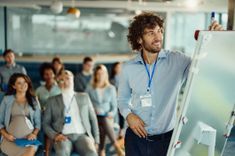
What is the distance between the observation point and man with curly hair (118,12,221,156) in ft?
8.18

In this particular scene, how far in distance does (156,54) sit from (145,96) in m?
0.28

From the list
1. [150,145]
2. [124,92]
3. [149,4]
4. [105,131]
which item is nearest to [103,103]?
[105,131]

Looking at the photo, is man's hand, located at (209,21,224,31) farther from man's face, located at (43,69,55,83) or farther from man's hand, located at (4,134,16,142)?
man's face, located at (43,69,55,83)

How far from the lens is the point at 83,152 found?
445 centimetres

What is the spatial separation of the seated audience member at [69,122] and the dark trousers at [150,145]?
191 cm

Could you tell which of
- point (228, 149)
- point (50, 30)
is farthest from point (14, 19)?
point (228, 149)

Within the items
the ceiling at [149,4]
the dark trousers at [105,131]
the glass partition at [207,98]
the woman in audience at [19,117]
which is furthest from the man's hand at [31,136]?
the ceiling at [149,4]

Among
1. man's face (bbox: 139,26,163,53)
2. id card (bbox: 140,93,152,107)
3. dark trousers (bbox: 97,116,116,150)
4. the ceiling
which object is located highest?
the ceiling

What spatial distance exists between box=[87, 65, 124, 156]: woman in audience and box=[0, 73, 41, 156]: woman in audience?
144 cm

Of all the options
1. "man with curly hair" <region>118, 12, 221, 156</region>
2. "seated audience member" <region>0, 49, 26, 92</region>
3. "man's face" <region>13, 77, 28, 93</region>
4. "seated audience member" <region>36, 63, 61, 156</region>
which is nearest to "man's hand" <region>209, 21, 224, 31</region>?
"man with curly hair" <region>118, 12, 221, 156</region>

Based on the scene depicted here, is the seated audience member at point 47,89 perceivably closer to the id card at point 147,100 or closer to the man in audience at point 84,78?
the man in audience at point 84,78

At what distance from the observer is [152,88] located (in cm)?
250

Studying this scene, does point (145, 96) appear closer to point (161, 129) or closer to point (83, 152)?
point (161, 129)

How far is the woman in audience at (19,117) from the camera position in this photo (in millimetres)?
4236
